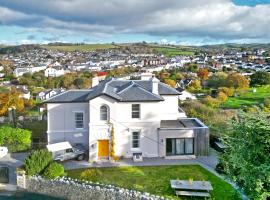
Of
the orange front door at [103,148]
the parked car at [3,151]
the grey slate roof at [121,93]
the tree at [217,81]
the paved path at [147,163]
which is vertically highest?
the grey slate roof at [121,93]

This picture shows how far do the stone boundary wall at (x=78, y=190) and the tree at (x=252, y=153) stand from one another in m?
5.31

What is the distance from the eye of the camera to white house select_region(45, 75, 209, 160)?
27.2 meters

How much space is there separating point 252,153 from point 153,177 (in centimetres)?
932

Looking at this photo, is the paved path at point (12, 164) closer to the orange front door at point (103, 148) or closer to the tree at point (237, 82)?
the orange front door at point (103, 148)

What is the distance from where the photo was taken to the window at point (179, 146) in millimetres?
27969

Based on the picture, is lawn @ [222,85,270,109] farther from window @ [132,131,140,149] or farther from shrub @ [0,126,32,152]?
shrub @ [0,126,32,152]

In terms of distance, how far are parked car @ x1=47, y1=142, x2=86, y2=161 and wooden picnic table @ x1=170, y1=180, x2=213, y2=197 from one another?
27.9 ft

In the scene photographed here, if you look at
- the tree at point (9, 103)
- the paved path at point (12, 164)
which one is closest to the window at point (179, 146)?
the paved path at point (12, 164)

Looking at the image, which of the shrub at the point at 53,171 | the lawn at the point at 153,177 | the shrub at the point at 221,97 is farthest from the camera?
the shrub at the point at 221,97

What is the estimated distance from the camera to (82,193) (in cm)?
2134

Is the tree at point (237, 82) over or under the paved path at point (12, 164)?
over

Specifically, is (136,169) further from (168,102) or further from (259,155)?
(259,155)

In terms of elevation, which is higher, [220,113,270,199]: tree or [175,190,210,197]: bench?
[220,113,270,199]: tree

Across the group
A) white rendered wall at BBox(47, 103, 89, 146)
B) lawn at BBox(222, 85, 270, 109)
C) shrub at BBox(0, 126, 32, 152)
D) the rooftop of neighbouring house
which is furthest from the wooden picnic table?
lawn at BBox(222, 85, 270, 109)
